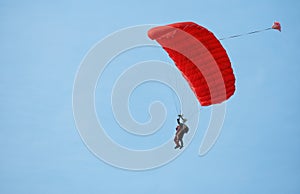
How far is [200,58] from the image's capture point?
16672mm

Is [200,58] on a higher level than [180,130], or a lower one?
higher

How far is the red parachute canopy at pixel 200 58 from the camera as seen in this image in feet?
50.2

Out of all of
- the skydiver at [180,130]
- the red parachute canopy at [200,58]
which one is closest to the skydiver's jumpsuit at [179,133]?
the skydiver at [180,130]

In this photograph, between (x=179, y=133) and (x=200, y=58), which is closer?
(x=200, y=58)

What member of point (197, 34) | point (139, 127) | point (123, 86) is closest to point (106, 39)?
point (123, 86)

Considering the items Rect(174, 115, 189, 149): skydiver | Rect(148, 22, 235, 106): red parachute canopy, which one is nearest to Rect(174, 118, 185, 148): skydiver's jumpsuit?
Rect(174, 115, 189, 149): skydiver

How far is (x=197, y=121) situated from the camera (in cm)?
2355

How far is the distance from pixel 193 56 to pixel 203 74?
2.70 feet

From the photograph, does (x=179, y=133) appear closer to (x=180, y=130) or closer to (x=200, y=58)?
(x=180, y=130)

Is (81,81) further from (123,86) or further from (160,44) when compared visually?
(160,44)

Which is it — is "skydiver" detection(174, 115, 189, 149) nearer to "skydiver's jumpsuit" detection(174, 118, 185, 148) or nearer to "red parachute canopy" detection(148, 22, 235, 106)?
"skydiver's jumpsuit" detection(174, 118, 185, 148)

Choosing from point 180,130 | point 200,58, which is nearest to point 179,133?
point 180,130

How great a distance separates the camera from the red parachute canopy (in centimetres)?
1529

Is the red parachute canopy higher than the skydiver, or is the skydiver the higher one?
the red parachute canopy
